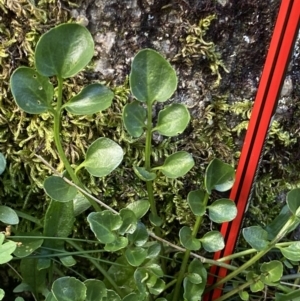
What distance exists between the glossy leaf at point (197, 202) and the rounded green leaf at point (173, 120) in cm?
8

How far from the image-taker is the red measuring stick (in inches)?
21.2

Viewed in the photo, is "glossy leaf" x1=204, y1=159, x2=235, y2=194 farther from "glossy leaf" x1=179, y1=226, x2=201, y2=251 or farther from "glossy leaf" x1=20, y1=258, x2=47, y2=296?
"glossy leaf" x1=20, y1=258, x2=47, y2=296

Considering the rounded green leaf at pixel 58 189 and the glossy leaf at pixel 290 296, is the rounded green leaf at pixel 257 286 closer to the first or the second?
the glossy leaf at pixel 290 296

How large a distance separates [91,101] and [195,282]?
0.24 m

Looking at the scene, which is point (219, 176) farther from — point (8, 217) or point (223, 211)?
point (8, 217)

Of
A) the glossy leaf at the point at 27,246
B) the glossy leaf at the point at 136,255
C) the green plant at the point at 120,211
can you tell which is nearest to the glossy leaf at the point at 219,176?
the green plant at the point at 120,211

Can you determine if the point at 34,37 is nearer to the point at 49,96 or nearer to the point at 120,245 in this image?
the point at 49,96

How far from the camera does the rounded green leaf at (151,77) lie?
1.69 feet

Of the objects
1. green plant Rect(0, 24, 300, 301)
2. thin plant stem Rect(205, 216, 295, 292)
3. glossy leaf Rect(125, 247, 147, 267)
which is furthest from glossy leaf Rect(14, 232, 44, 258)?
thin plant stem Rect(205, 216, 295, 292)

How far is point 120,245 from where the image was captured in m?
0.54

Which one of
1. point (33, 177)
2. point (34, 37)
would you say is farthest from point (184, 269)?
point (34, 37)

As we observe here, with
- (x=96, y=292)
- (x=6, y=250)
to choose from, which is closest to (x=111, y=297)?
(x=96, y=292)

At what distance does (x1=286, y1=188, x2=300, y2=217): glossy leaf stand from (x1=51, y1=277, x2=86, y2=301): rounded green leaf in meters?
0.24

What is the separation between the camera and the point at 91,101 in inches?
20.5
